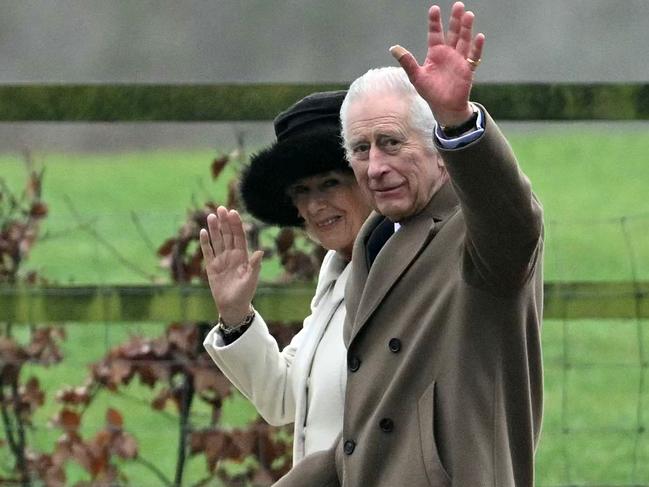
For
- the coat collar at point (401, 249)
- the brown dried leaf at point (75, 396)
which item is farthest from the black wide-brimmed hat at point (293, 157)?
the brown dried leaf at point (75, 396)

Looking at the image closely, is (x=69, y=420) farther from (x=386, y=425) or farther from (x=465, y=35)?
(x=465, y=35)

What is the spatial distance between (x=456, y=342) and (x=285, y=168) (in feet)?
2.61

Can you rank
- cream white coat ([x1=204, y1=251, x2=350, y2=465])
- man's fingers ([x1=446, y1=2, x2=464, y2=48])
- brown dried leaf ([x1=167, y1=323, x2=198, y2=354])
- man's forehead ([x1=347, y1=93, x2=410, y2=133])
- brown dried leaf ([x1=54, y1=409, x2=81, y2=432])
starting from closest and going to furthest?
1. man's fingers ([x1=446, y1=2, x2=464, y2=48])
2. man's forehead ([x1=347, y1=93, x2=410, y2=133])
3. cream white coat ([x1=204, y1=251, x2=350, y2=465])
4. brown dried leaf ([x1=167, y1=323, x2=198, y2=354])
5. brown dried leaf ([x1=54, y1=409, x2=81, y2=432])

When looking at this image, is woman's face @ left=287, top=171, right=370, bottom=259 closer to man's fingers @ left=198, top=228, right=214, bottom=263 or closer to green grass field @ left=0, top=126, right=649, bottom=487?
man's fingers @ left=198, top=228, right=214, bottom=263

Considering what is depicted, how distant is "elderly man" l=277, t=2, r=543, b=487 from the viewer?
2545 mm

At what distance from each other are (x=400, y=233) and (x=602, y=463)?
2.91 m

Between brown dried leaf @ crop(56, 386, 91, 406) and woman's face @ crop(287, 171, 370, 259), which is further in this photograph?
brown dried leaf @ crop(56, 386, 91, 406)

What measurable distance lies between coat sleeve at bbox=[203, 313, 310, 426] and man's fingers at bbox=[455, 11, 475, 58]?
928 mm

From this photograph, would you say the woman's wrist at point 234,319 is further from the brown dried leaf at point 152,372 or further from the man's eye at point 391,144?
the brown dried leaf at point 152,372

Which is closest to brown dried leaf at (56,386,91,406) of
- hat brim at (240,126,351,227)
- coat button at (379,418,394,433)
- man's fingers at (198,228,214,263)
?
hat brim at (240,126,351,227)

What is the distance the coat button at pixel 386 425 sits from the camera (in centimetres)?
275

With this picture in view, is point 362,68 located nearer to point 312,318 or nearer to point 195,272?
point 195,272

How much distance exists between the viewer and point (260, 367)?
10.9 feet

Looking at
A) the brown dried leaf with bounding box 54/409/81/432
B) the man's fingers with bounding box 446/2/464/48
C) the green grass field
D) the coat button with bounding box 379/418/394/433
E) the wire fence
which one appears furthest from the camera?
the green grass field
